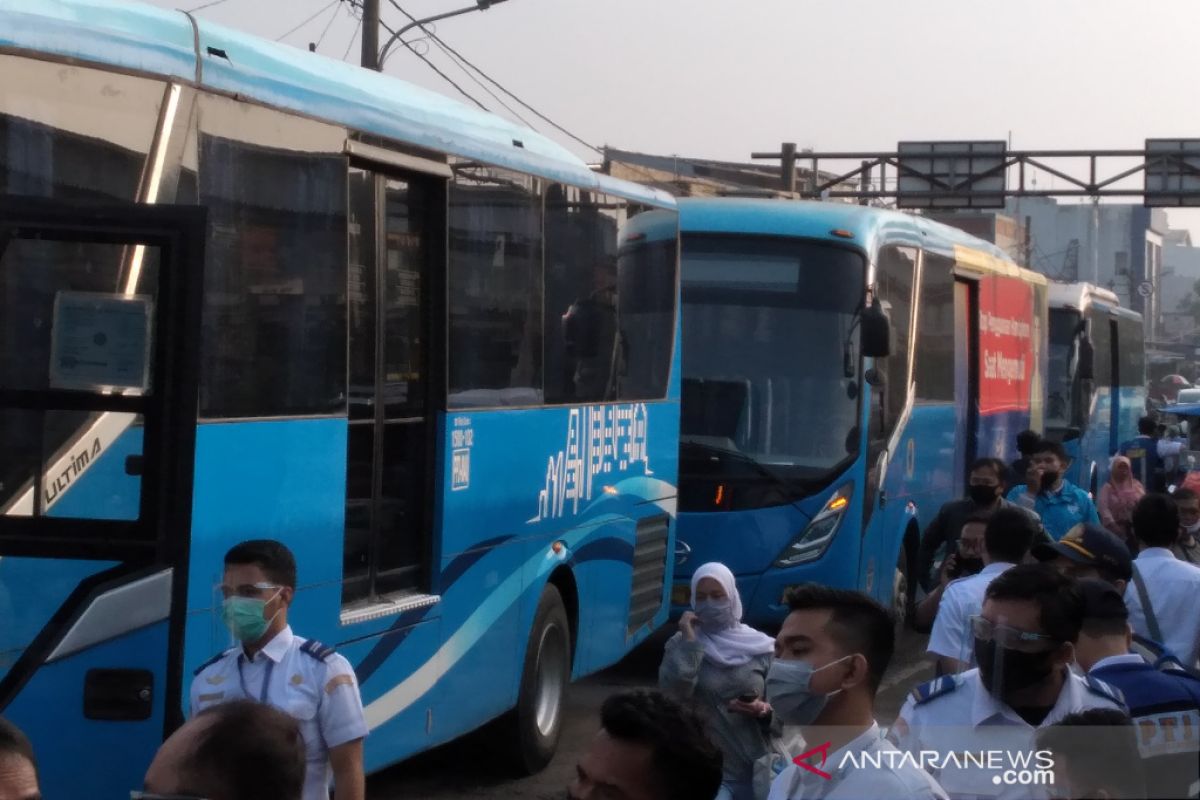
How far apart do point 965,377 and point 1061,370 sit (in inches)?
300

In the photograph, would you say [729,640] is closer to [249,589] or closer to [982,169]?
[249,589]

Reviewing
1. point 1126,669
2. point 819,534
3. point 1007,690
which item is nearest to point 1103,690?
point 1007,690

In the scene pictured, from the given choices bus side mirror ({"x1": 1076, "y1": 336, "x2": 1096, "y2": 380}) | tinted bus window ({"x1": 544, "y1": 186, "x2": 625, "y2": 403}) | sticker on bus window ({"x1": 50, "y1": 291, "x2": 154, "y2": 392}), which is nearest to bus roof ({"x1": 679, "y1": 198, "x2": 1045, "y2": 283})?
tinted bus window ({"x1": 544, "y1": 186, "x2": 625, "y2": 403})

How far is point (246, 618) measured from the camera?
513cm

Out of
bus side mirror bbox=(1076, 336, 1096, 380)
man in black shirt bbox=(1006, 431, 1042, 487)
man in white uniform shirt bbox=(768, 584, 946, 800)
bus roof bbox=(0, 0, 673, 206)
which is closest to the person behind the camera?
man in white uniform shirt bbox=(768, 584, 946, 800)

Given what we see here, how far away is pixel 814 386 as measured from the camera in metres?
12.9

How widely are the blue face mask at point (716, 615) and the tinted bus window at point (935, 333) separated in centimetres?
809

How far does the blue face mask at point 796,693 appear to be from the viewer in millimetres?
4047

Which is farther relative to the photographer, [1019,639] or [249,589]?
[249,589]

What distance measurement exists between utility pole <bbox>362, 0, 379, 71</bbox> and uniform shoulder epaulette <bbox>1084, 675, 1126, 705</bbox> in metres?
15.7

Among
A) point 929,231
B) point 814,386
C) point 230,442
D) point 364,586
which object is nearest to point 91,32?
point 230,442

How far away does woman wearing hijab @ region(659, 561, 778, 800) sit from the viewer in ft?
21.5

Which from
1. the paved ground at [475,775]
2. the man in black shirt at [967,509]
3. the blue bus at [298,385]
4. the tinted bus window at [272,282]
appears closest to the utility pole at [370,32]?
the blue bus at [298,385]

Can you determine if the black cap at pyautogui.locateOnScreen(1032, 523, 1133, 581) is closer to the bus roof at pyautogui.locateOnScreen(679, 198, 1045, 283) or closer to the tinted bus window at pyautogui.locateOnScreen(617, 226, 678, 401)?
the tinted bus window at pyautogui.locateOnScreen(617, 226, 678, 401)
